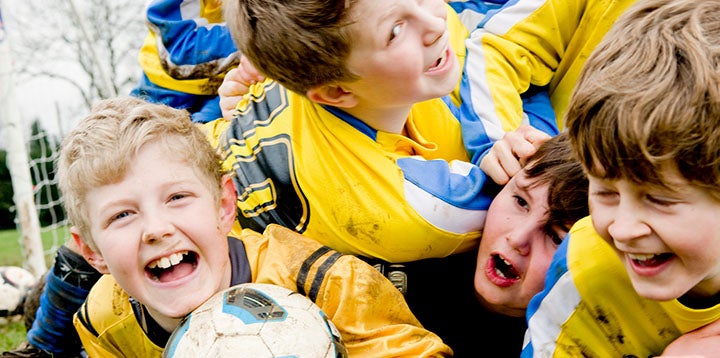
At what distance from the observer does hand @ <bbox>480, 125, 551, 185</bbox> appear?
283 centimetres

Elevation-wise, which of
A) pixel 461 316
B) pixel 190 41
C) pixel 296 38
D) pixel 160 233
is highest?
pixel 296 38

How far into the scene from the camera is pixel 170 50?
4.00 m

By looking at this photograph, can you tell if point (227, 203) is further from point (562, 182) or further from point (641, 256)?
point (641, 256)

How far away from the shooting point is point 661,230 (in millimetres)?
1841

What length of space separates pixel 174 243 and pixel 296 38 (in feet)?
2.60

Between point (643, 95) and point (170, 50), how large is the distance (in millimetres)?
2748

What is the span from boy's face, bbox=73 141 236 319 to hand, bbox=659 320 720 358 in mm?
1393

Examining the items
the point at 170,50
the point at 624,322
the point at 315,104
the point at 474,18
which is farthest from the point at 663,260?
the point at 170,50

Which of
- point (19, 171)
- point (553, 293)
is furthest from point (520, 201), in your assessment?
point (19, 171)

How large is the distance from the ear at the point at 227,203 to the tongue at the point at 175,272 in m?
0.20

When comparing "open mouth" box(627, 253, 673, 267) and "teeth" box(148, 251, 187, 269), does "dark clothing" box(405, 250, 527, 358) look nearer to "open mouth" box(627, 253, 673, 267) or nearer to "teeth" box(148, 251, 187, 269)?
"teeth" box(148, 251, 187, 269)

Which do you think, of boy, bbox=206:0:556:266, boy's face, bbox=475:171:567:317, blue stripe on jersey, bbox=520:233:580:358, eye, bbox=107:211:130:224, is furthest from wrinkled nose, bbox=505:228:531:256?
eye, bbox=107:211:130:224

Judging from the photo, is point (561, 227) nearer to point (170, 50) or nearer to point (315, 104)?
point (315, 104)

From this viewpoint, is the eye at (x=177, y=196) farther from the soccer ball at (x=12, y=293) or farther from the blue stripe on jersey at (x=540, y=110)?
the soccer ball at (x=12, y=293)
